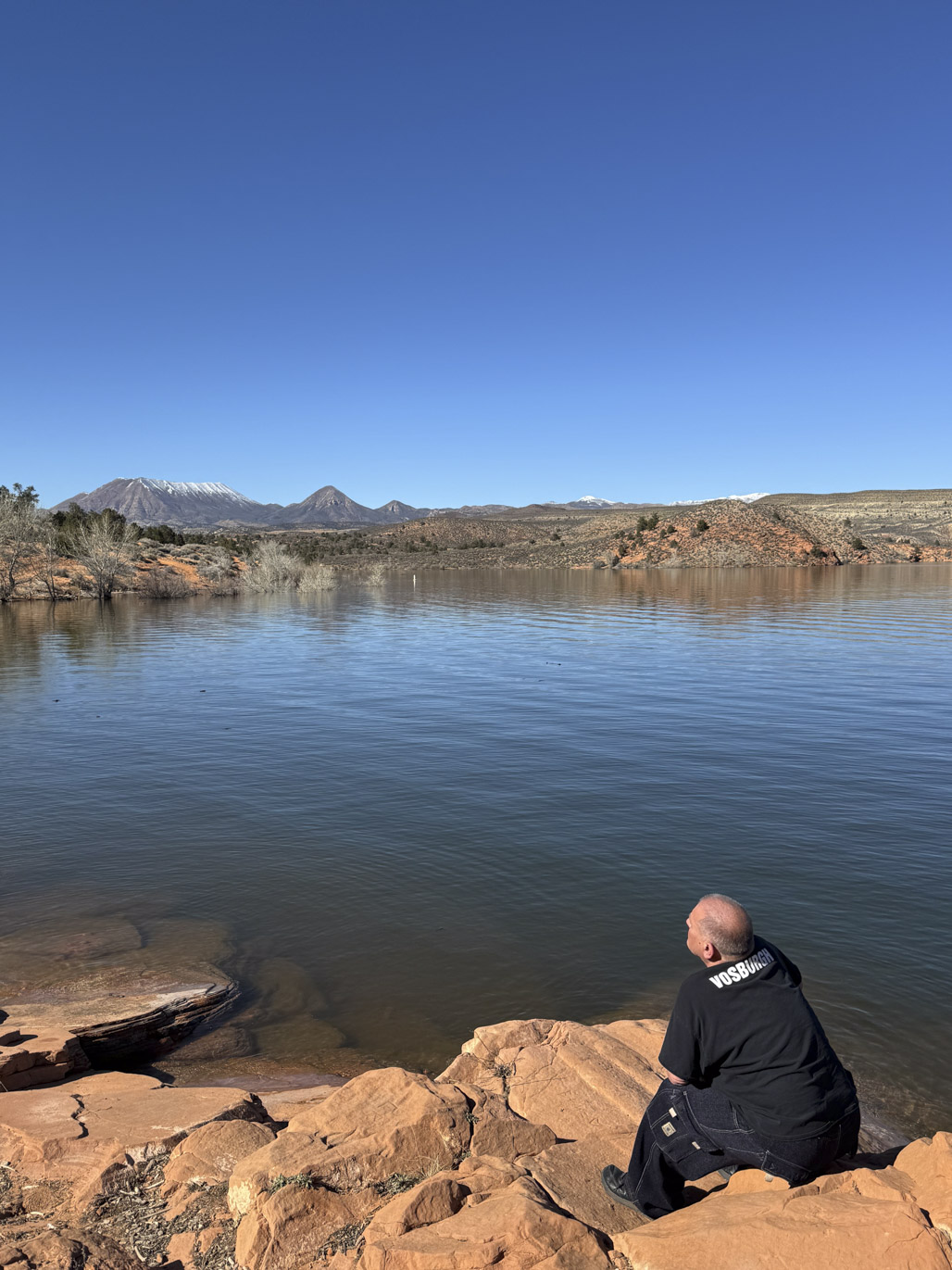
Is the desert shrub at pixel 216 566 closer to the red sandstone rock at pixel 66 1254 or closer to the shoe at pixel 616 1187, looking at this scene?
the red sandstone rock at pixel 66 1254

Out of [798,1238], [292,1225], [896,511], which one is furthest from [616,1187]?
[896,511]

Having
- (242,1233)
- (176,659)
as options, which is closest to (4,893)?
(242,1233)

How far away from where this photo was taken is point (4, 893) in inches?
369

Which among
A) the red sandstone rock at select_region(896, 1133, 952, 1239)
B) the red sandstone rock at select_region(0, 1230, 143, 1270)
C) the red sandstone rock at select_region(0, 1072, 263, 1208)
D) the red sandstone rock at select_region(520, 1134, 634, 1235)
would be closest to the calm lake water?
the red sandstone rock at select_region(0, 1072, 263, 1208)

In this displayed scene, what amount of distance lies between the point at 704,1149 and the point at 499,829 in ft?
23.4

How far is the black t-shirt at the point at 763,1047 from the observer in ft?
12.9

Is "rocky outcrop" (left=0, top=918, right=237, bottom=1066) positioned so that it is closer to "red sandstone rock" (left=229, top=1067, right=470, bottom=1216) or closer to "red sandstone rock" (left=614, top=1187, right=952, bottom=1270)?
"red sandstone rock" (left=229, top=1067, right=470, bottom=1216)

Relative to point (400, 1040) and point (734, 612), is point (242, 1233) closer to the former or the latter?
point (400, 1040)

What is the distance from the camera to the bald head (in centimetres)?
398

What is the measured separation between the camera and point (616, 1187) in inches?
163

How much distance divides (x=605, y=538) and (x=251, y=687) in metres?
103

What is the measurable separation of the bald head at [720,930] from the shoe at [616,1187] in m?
1.24

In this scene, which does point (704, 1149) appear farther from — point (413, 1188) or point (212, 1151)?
point (212, 1151)

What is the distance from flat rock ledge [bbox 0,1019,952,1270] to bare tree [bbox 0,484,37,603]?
54756 millimetres
